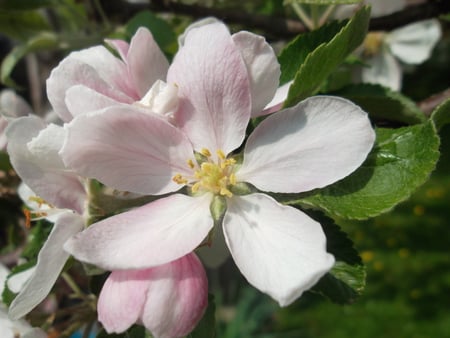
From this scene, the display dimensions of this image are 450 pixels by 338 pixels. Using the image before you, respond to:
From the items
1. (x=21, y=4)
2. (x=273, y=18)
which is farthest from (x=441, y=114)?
(x=21, y=4)

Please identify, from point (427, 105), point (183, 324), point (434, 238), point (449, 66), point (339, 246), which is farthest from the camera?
point (449, 66)

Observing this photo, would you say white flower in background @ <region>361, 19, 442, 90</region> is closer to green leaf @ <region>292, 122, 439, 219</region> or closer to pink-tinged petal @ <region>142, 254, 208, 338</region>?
green leaf @ <region>292, 122, 439, 219</region>

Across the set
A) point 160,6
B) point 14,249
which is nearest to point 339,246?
point 160,6

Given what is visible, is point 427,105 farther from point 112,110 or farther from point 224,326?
point 224,326

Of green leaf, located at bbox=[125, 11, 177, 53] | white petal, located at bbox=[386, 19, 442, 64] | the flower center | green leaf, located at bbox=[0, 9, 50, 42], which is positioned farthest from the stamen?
white petal, located at bbox=[386, 19, 442, 64]

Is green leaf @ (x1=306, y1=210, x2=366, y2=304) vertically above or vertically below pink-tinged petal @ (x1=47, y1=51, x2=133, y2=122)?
below

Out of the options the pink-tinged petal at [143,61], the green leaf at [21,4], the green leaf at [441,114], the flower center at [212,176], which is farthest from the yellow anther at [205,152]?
the green leaf at [21,4]
